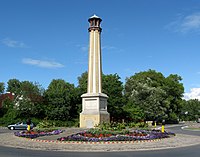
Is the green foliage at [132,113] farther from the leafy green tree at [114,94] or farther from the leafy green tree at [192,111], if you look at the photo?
the leafy green tree at [192,111]

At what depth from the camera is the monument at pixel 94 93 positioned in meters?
31.7

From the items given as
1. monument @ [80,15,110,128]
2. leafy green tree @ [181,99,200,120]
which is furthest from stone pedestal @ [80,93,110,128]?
leafy green tree @ [181,99,200,120]

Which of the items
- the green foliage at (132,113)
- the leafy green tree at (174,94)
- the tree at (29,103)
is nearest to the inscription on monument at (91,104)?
the tree at (29,103)

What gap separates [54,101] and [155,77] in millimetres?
31636

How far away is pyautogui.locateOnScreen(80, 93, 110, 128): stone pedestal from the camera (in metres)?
31.4

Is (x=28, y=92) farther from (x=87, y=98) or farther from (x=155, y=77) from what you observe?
(x=155, y=77)

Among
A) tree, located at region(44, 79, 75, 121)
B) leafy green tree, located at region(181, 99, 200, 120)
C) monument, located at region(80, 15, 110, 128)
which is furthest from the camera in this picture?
leafy green tree, located at region(181, 99, 200, 120)

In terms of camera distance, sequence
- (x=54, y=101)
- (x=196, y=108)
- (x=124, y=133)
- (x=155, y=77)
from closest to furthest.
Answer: (x=124, y=133), (x=54, y=101), (x=155, y=77), (x=196, y=108)

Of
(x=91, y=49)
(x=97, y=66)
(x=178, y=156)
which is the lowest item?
(x=178, y=156)

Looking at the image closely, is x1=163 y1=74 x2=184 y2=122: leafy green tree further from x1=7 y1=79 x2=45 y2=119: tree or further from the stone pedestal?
the stone pedestal

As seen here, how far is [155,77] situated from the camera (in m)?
65.4

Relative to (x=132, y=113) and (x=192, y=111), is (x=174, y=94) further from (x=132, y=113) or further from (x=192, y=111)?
(x=192, y=111)

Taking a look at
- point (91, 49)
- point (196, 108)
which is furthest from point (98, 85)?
point (196, 108)

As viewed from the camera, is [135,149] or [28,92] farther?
[28,92]
